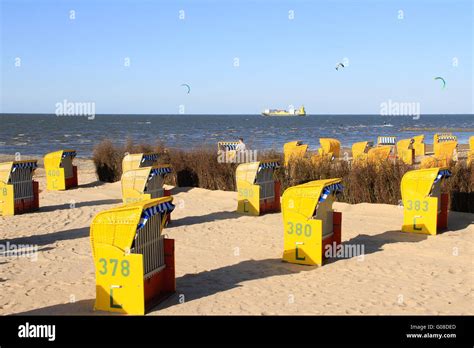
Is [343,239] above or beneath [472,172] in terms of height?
beneath

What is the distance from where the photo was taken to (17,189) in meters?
13.5

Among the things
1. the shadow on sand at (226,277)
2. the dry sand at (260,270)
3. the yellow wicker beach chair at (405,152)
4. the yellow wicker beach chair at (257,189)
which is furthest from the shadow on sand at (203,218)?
the yellow wicker beach chair at (405,152)

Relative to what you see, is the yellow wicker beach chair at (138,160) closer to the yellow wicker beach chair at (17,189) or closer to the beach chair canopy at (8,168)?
the yellow wicker beach chair at (17,189)

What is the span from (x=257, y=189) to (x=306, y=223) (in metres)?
4.34

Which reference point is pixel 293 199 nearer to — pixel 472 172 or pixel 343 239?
pixel 343 239

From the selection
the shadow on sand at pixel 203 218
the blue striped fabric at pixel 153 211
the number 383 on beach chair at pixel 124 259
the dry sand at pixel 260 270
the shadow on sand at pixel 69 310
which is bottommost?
the shadow on sand at pixel 69 310

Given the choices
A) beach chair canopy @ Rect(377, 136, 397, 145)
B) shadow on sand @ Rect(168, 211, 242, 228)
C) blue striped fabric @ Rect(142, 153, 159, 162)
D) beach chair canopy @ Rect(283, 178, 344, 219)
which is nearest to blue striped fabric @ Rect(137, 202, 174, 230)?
beach chair canopy @ Rect(283, 178, 344, 219)

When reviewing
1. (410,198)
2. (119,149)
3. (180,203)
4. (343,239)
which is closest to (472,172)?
(410,198)

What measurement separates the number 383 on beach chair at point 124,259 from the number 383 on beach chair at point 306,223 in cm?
274

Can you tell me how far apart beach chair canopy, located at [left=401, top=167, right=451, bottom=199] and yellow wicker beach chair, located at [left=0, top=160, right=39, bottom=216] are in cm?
940

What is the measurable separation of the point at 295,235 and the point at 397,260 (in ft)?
5.85

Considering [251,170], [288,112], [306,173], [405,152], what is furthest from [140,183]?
[288,112]

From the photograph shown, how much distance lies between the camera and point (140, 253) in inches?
263

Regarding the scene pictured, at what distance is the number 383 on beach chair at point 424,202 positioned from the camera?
1066cm
